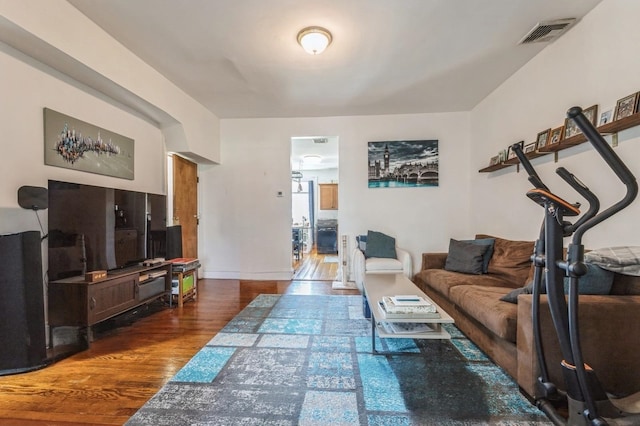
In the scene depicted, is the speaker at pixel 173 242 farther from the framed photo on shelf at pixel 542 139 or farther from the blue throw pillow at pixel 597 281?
the framed photo on shelf at pixel 542 139

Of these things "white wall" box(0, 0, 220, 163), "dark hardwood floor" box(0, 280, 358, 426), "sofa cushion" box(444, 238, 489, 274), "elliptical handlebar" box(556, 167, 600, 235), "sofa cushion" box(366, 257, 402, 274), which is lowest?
"dark hardwood floor" box(0, 280, 358, 426)

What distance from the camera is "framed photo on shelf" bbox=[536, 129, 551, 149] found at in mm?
2692

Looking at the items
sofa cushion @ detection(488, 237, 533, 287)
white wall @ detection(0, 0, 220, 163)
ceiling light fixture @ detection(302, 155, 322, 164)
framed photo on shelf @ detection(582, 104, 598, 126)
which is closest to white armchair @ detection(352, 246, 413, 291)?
sofa cushion @ detection(488, 237, 533, 287)

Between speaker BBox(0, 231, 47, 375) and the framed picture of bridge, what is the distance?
13.2ft

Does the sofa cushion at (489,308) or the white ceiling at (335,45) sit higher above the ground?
the white ceiling at (335,45)

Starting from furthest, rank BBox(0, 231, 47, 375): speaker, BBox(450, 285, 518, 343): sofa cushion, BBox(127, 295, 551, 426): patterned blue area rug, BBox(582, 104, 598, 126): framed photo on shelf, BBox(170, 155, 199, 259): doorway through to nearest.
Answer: BBox(170, 155, 199, 259): doorway, BBox(582, 104, 598, 126): framed photo on shelf, BBox(0, 231, 47, 375): speaker, BBox(450, 285, 518, 343): sofa cushion, BBox(127, 295, 551, 426): patterned blue area rug

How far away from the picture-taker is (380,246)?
14.0 feet

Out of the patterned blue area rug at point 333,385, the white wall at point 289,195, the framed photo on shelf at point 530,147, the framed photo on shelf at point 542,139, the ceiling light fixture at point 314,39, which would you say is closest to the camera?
the patterned blue area rug at point 333,385

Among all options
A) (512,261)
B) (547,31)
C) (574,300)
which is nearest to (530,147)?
(547,31)

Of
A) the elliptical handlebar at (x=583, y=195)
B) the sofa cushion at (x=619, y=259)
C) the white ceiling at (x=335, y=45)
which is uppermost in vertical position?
the white ceiling at (x=335, y=45)

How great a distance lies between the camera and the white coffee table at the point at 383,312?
1.89 meters

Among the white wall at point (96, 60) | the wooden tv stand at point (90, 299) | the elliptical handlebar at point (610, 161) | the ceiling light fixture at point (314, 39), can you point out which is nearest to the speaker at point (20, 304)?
the wooden tv stand at point (90, 299)

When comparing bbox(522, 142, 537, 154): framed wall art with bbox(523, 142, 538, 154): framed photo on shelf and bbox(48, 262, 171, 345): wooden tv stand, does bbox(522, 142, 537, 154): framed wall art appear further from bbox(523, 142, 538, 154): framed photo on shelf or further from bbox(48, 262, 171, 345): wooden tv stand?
bbox(48, 262, 171, 345): wooden tv stand

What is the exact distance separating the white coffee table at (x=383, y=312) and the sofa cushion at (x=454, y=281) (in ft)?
1.13
